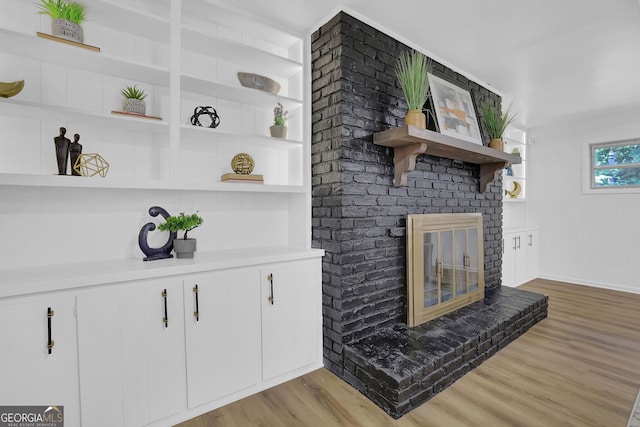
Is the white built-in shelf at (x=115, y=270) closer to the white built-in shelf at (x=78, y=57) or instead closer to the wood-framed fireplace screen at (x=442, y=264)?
the wood-framed fireplace screen at (x=442, y=264)

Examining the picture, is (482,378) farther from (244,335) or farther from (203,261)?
(203,261)

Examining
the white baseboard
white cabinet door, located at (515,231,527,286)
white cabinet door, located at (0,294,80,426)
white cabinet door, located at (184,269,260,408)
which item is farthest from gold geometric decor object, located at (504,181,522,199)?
white cabinet door, located at (0,294,80,426)

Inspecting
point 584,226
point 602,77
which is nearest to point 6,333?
point 602,77

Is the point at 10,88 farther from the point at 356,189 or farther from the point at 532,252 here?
the point at 532,252

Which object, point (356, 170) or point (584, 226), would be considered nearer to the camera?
point (356, 170)

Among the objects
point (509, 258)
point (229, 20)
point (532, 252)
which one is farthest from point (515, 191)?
point (229, 20)

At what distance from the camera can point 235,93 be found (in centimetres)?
213

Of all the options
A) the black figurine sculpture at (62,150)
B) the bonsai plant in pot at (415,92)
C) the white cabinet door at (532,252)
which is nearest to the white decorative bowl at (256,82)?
the bonsai plant in pot at (415,92)

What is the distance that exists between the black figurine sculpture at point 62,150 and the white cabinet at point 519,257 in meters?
4.47

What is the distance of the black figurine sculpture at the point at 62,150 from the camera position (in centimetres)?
159

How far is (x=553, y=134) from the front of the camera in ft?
16.3

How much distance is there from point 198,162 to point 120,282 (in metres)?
0.93

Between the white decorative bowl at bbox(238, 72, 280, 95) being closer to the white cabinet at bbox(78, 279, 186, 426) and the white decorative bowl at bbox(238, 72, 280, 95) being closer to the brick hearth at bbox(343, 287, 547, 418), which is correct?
the white cabinet at bbox(78, 279, 186, 426)

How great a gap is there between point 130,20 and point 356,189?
1.64 meters
